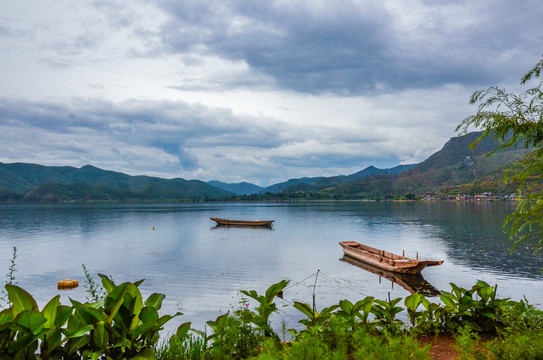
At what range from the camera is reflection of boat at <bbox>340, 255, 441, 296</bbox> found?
30016 millimetres

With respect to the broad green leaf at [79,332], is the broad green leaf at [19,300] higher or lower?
higher

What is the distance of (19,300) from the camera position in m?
5.55

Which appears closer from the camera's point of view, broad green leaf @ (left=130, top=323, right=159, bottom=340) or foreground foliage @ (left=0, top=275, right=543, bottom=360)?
foreground foliage @ (left=0, top=275, right=543, bottom=360)

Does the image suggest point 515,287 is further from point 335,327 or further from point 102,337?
point 102,337

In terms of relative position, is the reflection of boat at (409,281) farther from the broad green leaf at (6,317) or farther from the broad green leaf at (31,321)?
the broad green leaf at (6,317)

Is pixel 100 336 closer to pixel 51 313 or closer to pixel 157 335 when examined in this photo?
pixel 51 313

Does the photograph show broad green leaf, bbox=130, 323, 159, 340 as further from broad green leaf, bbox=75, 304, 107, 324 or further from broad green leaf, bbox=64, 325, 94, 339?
broad green leaf, bbox=64, 325, 94, 339

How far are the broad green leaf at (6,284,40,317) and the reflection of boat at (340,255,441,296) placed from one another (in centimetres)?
2792

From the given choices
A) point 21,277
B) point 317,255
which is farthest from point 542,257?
point 21,277

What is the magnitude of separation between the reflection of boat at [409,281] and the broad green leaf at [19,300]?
2792cm

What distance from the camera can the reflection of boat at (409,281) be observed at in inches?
1182

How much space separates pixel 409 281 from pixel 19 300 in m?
33.8

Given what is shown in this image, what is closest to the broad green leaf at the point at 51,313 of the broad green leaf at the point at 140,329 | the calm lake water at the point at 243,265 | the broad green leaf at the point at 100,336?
the broad green leaf at the point at 100,336

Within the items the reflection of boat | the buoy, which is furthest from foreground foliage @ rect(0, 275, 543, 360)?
the buoy
